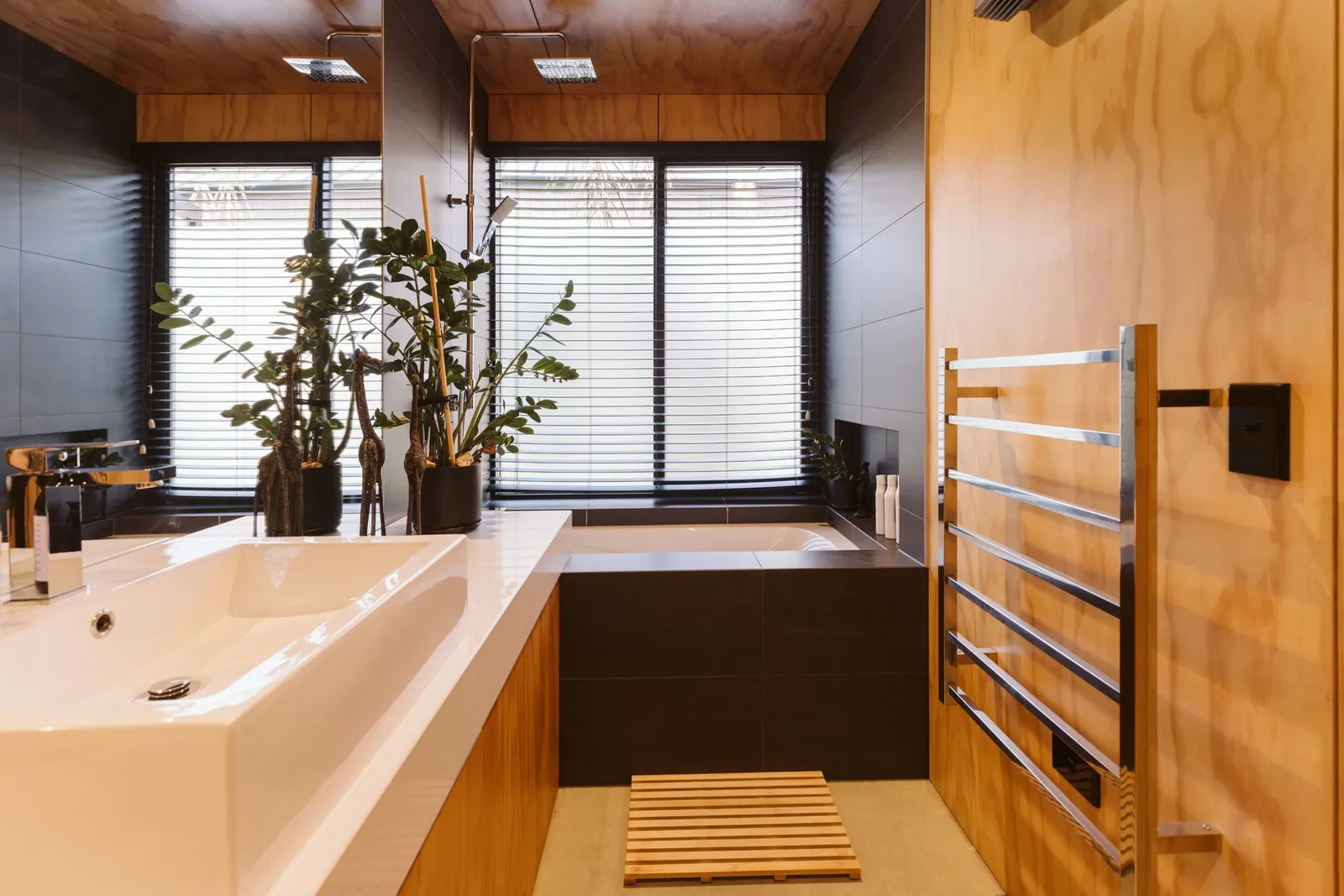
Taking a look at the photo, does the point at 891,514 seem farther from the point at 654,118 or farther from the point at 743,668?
the point at 654,118

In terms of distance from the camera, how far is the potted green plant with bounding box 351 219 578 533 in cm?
191

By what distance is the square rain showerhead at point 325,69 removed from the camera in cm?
161

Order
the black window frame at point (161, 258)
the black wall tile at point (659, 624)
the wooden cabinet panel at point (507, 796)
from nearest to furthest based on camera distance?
the wooden cabinet panel at point (507, 796)
the black window frame at point (161, 258)
the black wall tile at point (659, 624)

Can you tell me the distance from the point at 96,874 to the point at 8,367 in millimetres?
696

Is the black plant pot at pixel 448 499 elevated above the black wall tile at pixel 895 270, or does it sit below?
below

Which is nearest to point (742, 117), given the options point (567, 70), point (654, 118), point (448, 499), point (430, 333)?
point (654, 118)

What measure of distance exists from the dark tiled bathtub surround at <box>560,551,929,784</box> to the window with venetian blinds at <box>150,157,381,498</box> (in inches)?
41.8

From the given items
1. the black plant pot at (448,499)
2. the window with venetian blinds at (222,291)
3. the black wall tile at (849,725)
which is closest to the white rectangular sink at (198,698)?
the window with venetian blinds at (222,291)

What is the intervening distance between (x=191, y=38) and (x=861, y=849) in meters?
2.16

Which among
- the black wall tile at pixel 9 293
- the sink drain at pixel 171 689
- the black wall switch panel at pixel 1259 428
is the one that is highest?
the black wall tile at pixel 9 293

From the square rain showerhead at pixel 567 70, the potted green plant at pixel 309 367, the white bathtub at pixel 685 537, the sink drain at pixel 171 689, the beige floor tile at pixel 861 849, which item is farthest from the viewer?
the white bathtub at pixel 685 537

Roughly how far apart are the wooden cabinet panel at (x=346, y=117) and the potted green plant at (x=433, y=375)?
0.22 metres

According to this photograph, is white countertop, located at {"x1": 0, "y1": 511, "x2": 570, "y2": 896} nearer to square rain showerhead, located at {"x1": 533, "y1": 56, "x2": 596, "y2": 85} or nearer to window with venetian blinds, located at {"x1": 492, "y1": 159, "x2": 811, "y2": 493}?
window with venetian blinds, located at {"x1": 492, "y1": 159, "x2": 811, "y2": 493}

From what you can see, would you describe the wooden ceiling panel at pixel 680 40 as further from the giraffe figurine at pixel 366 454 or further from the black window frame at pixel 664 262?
the giraffe figurine at pixel 366 454
